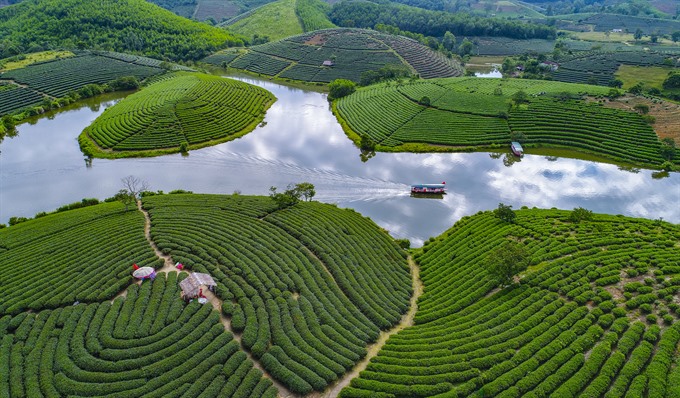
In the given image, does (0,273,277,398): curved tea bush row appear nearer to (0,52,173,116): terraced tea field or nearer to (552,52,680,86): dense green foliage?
(0,52,173,116): terraced tea field

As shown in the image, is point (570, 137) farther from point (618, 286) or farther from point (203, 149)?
point (203, 149)

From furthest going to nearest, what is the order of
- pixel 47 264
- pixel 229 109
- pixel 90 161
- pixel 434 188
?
pixel 229 109, pixel 90 161, pixel 434 188, pixel 47 264

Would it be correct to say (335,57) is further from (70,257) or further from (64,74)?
(70,257)

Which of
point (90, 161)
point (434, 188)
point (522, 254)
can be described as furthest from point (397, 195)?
point (90, 161)

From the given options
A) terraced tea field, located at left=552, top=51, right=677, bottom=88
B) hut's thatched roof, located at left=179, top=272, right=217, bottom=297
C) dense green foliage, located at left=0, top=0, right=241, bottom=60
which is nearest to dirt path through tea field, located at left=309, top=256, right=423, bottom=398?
hut's thatched roof, located at left=179, top=272, right=217, bottom=297

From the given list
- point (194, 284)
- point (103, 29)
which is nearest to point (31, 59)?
point (103, 29)

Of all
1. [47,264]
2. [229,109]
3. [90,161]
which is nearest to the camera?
[47,264]
